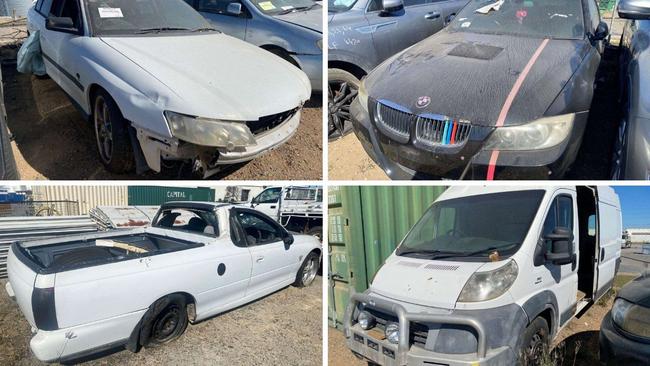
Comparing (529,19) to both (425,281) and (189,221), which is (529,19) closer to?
(425,281)

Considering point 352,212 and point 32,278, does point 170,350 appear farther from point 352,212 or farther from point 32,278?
point 352,212

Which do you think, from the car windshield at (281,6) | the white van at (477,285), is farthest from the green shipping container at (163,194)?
the white van at (477,285)

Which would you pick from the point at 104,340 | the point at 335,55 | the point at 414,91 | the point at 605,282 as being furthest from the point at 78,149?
the point at 605,282

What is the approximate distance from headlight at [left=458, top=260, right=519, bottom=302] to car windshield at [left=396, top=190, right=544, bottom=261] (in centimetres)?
15

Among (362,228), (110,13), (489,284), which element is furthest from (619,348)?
(110,13)

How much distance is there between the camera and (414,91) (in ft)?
11.8

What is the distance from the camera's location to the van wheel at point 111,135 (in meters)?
3.78

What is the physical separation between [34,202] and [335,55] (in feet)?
17.6

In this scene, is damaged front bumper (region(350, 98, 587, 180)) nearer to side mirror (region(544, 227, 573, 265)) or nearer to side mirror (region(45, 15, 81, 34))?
side mirror (region(544, 227, 573, 265))

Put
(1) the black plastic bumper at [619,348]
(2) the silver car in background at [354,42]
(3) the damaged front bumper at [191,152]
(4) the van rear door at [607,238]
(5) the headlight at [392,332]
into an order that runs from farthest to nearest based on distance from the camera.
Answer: (2) the silver car in background at [354,42] → (4) the van rear door at [607,238] → (3) the damaged front bumper at [191,152] → (5) the headlight at [392,332] → (1) the black plastic bumper at [619,348]

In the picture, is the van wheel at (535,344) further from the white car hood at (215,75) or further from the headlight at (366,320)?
the white car hood at (215,75)

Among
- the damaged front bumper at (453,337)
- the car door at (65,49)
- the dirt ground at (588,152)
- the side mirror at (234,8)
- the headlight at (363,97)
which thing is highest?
the side mirror at (234,8)

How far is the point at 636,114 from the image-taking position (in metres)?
3.32

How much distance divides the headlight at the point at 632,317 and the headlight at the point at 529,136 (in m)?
1.13
